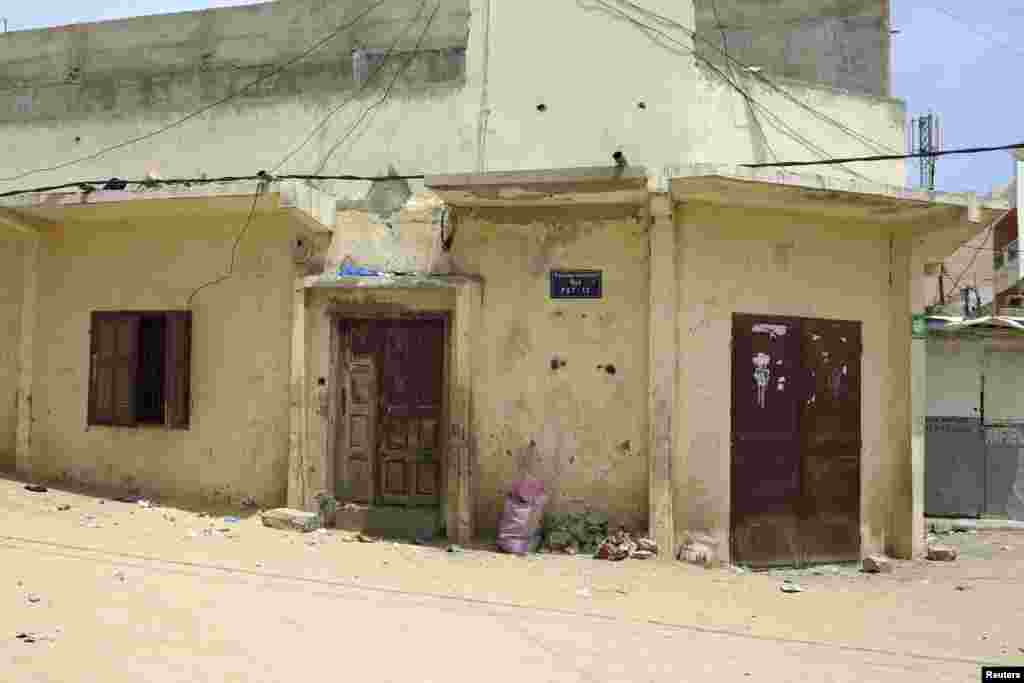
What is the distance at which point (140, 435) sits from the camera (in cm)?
880

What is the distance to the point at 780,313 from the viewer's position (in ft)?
26.3

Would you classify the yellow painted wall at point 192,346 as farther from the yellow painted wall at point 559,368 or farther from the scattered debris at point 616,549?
the scattered debris at point 616,549

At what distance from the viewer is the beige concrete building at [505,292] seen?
7676mm

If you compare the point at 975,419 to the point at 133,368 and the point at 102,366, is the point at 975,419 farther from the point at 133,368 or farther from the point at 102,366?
the point at 102,366

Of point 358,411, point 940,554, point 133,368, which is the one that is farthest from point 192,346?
point 940,554

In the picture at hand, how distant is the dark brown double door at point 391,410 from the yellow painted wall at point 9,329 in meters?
3.86

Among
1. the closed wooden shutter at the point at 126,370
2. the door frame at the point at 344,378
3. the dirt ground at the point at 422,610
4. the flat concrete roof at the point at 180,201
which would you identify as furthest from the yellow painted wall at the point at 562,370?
the closed wooden shutter at the point at 126,370

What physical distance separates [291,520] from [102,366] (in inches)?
115

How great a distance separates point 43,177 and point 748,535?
325 inches

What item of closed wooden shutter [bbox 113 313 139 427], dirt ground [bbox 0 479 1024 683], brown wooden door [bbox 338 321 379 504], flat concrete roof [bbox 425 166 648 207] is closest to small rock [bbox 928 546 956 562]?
dirt ground [bbox 0 479 1024 683]

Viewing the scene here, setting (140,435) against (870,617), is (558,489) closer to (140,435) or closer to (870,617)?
(870,617)

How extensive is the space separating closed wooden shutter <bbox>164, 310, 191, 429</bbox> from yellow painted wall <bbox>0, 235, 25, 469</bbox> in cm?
206

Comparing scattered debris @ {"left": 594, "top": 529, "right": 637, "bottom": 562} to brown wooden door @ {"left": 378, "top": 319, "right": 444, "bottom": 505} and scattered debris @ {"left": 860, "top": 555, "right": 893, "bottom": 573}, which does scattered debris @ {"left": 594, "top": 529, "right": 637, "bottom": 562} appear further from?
scattered debris @ {"left": 860, "top": 555, "right": 893, "bottom": 573}

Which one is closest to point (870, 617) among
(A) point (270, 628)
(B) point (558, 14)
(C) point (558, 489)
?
(C) point (558, 489)
